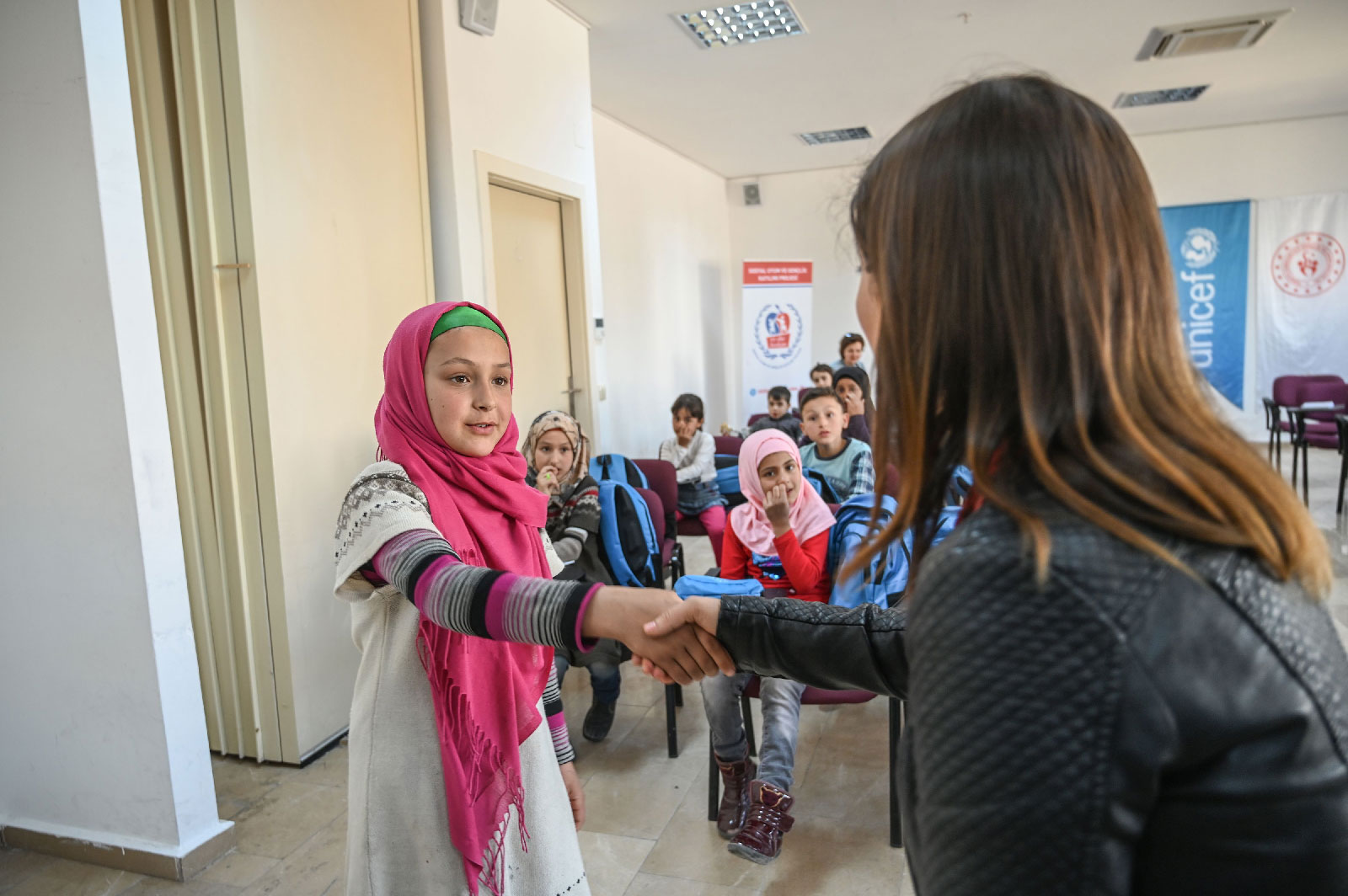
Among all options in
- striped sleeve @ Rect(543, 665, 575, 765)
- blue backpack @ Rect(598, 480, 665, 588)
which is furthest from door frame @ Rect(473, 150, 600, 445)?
striped sleeve @ Rect(543, 665, 575, 765)

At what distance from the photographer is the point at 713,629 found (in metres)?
1.09

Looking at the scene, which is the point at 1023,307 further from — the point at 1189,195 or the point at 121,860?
the point at 1189,195

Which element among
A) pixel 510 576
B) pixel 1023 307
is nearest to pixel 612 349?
pixel 510 576

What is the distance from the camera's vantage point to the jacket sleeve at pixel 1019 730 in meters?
0.51

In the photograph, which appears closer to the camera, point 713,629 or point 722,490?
point 713,629

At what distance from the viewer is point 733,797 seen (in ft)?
8.20

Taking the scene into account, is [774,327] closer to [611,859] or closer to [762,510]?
[762,510]

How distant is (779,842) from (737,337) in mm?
8241

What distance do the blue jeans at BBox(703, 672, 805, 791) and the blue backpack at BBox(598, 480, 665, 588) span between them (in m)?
0.70

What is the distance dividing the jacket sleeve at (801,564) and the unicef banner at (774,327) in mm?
6128

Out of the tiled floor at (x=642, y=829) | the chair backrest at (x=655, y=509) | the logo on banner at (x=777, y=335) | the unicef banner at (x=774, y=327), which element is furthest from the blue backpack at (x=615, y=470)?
the logo on banner at (x=777, y=335)

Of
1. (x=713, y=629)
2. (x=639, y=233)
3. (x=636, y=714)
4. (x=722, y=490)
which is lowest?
(x=636, y=714)

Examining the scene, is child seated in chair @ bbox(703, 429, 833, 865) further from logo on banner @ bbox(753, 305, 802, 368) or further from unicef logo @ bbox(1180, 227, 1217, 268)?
unicef logo @ bbox(1180, 227, 1217, 268)

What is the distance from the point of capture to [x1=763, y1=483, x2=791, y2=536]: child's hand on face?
258 centimetres
